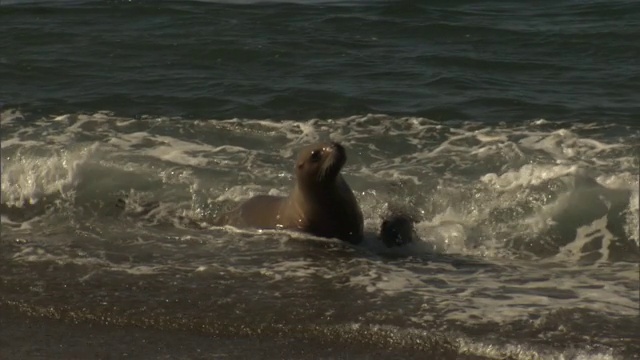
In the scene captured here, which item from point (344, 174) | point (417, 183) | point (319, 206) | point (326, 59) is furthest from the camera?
point (326, 59)

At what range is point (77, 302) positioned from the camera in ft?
23.5

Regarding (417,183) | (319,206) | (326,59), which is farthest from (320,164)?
(326,59)

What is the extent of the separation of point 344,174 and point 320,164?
1.24 meters

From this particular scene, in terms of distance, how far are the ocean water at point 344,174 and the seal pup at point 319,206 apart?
0.41 feet

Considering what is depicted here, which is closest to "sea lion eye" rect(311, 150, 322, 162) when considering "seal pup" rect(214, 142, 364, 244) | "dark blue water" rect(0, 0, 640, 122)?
"seal pup" rect(214, 142, 364, 244)

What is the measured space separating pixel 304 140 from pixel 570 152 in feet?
7.07

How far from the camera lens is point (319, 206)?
8711mm

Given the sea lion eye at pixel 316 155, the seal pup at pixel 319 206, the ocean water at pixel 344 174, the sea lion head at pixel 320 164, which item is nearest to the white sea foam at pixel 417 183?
the ocean water at pixel 344 174

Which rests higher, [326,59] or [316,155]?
[316,155]

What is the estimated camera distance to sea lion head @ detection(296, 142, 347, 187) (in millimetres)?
8586

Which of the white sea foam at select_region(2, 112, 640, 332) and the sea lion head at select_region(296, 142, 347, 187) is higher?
the sea lion head at select_region(296, 142, 347, 187)

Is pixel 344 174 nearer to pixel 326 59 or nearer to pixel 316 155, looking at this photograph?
pixel 316 155

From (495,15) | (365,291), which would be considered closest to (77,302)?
(365,291)

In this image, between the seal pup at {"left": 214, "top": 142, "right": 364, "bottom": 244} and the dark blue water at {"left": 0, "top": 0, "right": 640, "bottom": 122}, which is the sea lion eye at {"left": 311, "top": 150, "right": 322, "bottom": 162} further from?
the dark blue water at {"left": 0, "top": 0, "right": 640, "bottom": 122}
